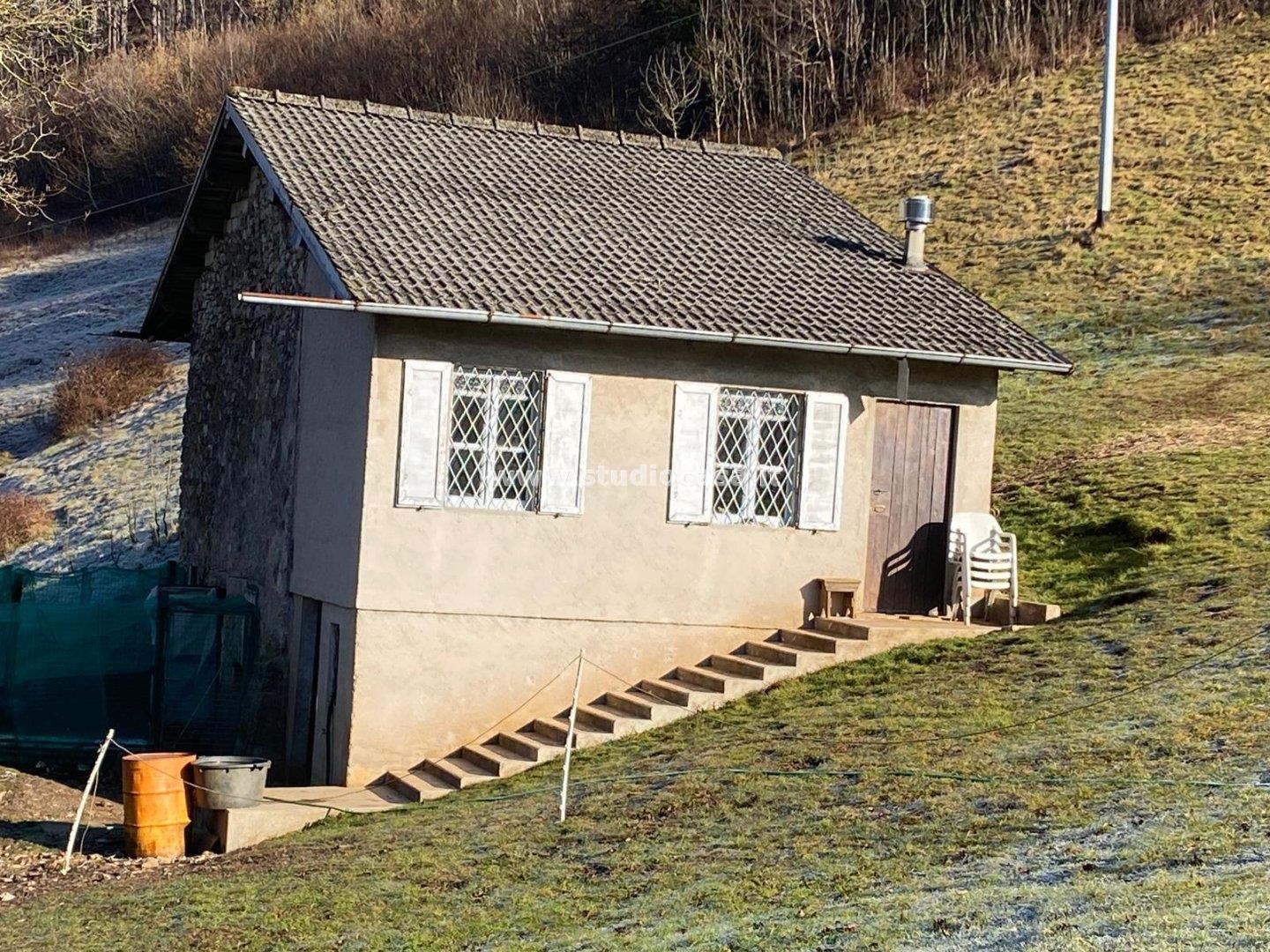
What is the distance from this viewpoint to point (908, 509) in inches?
710

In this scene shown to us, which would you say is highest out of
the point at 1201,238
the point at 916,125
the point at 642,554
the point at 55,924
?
the point at 916,125

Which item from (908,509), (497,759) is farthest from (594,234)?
(497,759)

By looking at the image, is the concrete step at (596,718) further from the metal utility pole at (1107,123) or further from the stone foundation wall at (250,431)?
the metal utility pole at (1107,123)

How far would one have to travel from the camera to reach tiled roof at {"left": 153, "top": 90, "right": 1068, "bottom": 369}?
1644 centimetres

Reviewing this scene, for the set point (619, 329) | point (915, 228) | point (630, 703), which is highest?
point (915, 228)

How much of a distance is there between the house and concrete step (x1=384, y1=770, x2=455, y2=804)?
0.22 meters

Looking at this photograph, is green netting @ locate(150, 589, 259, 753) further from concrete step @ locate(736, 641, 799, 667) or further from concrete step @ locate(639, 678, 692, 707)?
concrete step @ locate(736, 641, 799, 667)

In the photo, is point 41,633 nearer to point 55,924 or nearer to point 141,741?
point 141,741

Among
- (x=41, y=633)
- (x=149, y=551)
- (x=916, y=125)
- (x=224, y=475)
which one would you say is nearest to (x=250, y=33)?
(x=916, y=125)

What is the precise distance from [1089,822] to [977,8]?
35.7m

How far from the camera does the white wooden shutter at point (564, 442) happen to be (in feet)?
53.5

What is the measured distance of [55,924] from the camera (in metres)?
11.1

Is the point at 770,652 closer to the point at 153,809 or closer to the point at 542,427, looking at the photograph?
the point at 542,427

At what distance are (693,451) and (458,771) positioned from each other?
12.8 feet
